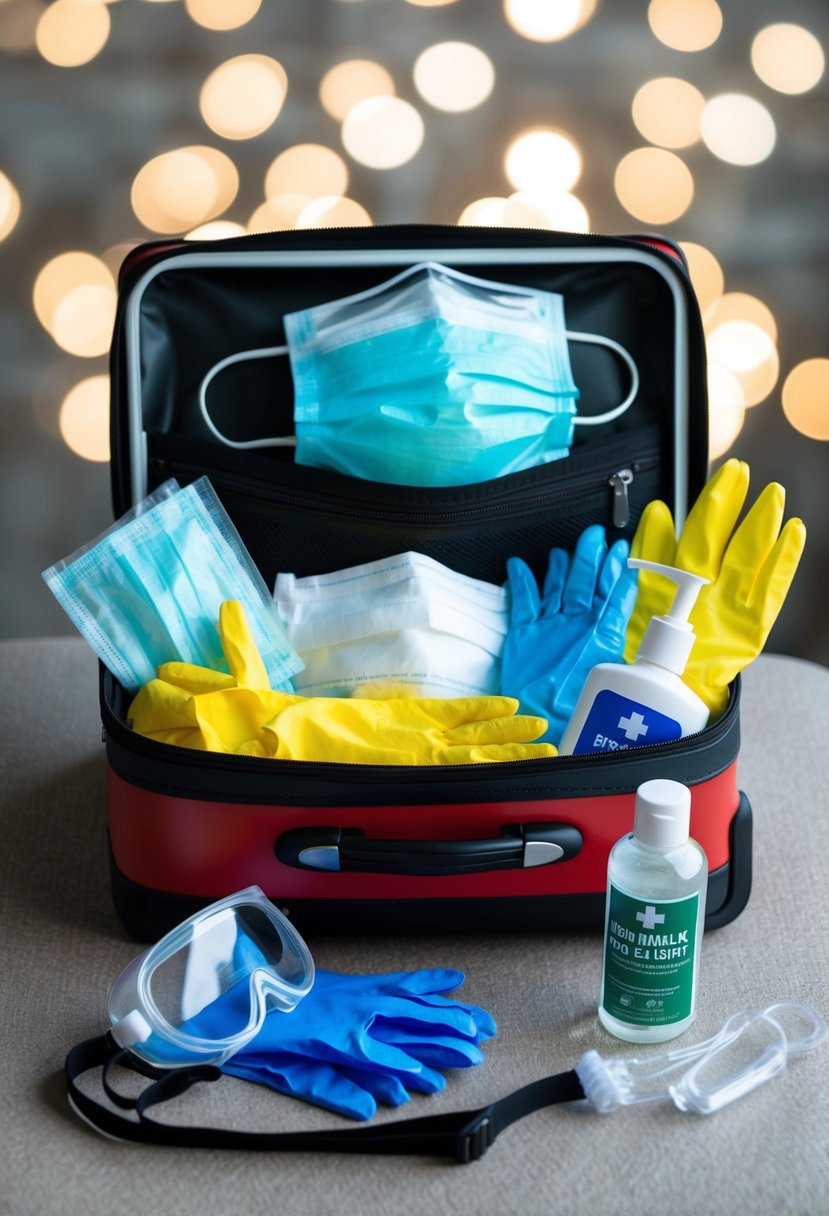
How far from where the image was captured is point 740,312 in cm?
129

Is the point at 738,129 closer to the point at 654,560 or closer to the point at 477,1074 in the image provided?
the point at 654,560

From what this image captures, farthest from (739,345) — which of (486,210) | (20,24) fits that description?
(20,24)

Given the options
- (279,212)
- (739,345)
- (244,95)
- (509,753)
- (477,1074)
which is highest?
(244,95)

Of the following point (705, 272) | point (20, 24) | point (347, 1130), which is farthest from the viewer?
point (705, 272)

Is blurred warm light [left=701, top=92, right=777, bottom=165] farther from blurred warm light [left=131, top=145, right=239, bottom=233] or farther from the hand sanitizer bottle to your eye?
the hand sanitizer bottle

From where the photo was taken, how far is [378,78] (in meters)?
1.20

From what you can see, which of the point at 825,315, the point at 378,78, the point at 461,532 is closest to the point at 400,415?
the point at 461,532

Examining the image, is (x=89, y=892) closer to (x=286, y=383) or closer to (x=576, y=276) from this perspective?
(x=286, y=383)

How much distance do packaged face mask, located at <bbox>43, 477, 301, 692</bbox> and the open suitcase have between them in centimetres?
3

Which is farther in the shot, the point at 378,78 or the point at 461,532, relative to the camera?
the point at 378,78

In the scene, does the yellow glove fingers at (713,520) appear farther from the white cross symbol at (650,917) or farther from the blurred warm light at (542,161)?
the blurred warm light at (542,161)

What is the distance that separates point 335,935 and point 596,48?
0.88m

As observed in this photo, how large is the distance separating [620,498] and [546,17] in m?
0.59

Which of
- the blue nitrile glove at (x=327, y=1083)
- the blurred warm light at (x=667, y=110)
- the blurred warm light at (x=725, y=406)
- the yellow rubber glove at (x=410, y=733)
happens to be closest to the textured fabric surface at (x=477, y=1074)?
the blue nitrile glove at (x=327, y=1083)
